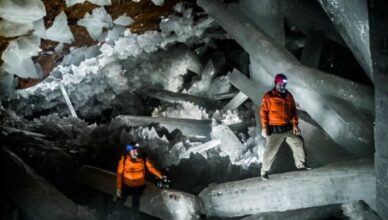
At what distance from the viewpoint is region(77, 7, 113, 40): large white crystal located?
19.2 feet

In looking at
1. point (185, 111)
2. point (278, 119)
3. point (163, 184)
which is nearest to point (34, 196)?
point (163, 184)

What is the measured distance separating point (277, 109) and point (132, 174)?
190 cm

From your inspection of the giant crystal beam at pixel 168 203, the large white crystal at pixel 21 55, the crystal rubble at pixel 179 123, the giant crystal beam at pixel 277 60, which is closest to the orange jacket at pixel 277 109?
the giant crystal beam at pixel 277 60

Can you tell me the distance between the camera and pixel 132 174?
14.9 ft

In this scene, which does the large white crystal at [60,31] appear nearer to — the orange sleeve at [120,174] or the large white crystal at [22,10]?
the large white crystal at [22,10]

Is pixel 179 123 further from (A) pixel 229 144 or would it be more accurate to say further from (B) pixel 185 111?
(A) pixel 229 144

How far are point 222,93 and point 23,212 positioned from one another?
5.05 metres

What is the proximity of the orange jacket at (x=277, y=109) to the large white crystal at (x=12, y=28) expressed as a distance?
11.3 feet

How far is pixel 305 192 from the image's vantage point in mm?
4195

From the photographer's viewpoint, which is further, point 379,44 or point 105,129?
point 105,129

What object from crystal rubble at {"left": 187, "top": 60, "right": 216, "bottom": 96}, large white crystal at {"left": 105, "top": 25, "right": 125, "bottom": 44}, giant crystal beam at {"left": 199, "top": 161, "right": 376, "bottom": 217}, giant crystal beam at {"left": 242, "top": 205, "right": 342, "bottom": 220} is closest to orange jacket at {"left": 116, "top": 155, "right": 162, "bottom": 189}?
giant crystal beam at {"left": 199, "top": 161, "right": 376, "bottom": 217}

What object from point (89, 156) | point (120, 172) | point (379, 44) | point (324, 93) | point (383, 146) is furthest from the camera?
point (89, 156)

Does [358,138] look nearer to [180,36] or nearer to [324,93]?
[324,93]

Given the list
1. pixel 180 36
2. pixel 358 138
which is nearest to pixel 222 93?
pixel 180 36
